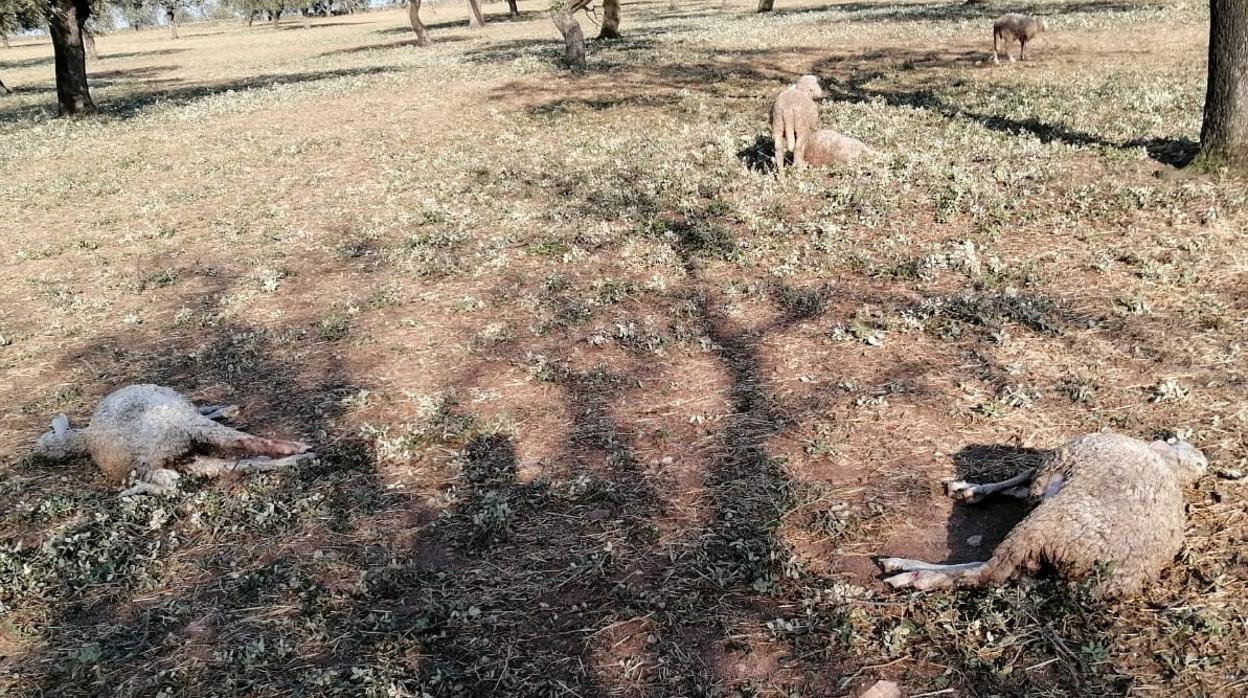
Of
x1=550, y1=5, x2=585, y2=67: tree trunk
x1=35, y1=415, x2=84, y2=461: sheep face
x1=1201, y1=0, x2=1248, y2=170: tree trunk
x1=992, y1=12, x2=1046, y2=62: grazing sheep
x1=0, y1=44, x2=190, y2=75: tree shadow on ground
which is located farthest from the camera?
x1=0, y1=44, x2=190, y2=75: tree shadow on ground

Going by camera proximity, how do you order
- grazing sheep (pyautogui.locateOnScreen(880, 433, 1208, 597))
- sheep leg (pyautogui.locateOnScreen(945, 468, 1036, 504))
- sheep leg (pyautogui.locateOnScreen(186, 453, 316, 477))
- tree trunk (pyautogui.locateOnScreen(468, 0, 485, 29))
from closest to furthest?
grazing sheep (pyautogui.locateOnScreen(880, 433, 1208, 597))
sheep leg (pyautogui.locateOnScreen(945, 468, 1036, 504))
sheep leg (pyautogui.locateOnScreen(186, 453, 316, 477))
tree trunk (pyautogui.locateOnScreen(468, 0, 485, 29))

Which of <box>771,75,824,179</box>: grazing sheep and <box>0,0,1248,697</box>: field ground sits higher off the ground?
<box>771,75,824,179</box>: grazing sheep

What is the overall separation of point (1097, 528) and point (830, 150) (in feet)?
29.0

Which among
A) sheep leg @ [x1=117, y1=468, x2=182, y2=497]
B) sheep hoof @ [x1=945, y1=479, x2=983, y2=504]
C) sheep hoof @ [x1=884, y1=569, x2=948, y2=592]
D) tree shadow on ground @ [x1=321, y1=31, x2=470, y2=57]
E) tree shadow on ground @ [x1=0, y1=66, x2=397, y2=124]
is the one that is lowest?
sheep hoof @ [x1=884, y1=569, x2=948, y2=592]

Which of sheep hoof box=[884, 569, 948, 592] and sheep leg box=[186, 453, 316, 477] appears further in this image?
sheep leg box=[186, 453, 316, 477]

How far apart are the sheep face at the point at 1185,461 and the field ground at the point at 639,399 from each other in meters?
0.14

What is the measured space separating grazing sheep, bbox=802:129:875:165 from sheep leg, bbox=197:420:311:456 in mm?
8614

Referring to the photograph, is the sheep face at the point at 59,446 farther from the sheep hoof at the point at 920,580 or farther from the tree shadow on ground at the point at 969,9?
the tree shadow on ground at the point at 969,9

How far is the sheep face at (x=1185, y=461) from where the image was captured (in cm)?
427

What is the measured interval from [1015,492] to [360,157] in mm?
14513

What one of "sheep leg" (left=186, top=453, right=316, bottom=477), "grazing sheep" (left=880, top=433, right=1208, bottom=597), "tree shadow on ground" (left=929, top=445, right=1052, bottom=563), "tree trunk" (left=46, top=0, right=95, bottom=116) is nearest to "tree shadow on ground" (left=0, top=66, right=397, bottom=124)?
"tree trunk" (left=46, top=0, right=95, bottom=116)

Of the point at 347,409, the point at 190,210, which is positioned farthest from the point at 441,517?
the point at 190,210

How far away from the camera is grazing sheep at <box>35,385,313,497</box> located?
5.50 m

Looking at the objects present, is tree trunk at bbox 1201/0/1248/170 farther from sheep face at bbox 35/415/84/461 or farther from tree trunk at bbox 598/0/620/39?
tree trunk at bbox 598/0/620/39
